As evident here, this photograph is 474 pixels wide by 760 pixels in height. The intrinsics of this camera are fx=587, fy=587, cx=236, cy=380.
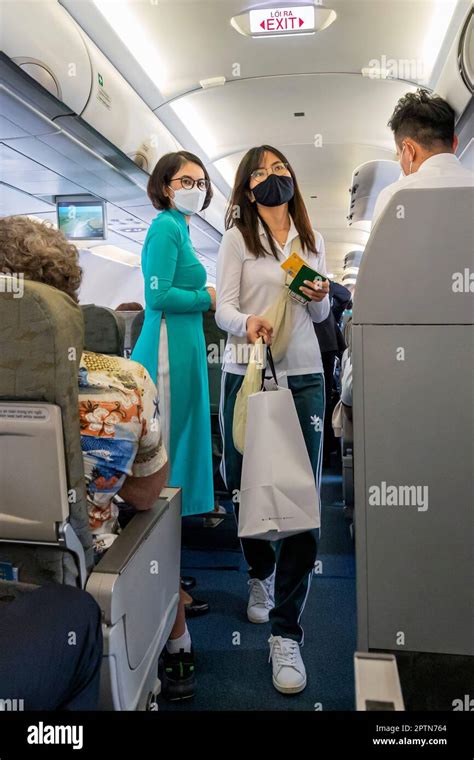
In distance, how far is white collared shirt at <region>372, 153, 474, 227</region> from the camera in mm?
1752

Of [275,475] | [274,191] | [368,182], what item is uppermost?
[368,182]

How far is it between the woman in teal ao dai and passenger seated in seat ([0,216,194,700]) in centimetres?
104

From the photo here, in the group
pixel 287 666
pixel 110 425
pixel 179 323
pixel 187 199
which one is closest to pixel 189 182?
pixel 187 199

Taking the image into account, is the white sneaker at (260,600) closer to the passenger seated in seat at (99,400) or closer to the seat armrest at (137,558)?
the seat armrest at (137,558)

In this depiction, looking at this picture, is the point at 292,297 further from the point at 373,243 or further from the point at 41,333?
the point at 41,333

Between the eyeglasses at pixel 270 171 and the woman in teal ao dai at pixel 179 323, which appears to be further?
the woman in teal ao dai at pixel 179 323

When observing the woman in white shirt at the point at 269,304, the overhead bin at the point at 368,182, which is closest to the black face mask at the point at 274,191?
the woman in white shirt at the point at 269,304

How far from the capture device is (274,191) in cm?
227

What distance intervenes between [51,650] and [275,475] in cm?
95

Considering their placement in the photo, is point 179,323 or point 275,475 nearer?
point 275,475

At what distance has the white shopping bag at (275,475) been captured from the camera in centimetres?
190

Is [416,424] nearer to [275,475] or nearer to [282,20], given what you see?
[275,475]

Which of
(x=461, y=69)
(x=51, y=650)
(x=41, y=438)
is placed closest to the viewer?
(x=51, y=650)

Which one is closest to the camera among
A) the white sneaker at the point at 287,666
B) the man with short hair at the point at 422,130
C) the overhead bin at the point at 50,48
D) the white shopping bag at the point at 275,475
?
the white shopping bag at the point at 275,475
